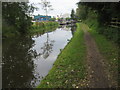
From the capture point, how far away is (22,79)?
6195 mm

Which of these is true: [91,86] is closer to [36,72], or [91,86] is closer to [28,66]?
[36,72]

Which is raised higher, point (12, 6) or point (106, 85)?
point (12, 6)

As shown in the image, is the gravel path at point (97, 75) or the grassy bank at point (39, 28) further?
the grassy bank at point (39, 28)

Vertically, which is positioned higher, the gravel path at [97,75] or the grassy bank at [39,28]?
the grassy bank at [39,28]

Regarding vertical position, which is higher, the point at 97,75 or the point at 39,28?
the point at 39,28

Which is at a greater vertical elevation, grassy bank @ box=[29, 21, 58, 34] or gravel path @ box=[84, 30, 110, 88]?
grassy bank @ box=[29, 21, 58, 34]

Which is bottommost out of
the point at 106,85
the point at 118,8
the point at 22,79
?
the point at 22,79

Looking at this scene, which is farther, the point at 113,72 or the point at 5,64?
the point at 5,64

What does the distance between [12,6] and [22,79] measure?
121 inches

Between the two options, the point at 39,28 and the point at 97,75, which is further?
the point at 39,28

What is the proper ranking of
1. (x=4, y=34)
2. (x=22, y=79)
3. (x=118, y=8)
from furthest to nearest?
(x=4, y=34) → (x=118, y=8) → (x=22, y=79)

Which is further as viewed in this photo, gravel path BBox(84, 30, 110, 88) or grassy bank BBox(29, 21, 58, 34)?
grassy bank BBox(29, 21, 58, 34)

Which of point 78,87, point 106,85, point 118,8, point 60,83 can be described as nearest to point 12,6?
point 60,83

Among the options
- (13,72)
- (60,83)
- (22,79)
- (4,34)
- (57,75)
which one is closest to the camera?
(60,83)
